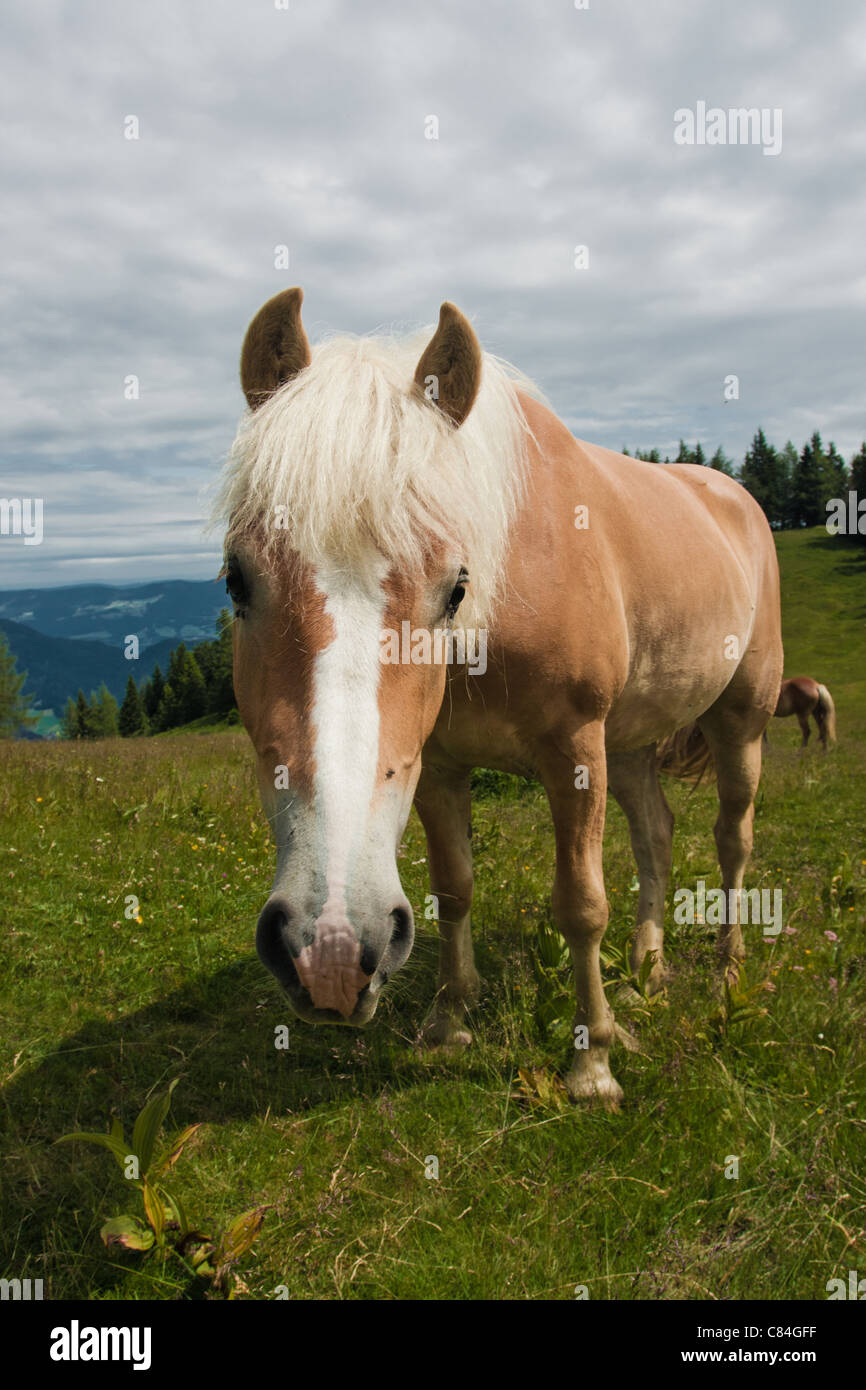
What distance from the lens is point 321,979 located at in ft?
6.15

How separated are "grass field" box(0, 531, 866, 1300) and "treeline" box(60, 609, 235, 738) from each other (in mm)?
62275

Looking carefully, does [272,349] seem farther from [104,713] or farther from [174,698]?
[104,713]

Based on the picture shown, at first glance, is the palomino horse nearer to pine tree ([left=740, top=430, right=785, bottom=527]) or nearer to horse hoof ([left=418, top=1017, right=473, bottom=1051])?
horse hoof ([left=418, top=1017, right=473, bottom=1051])

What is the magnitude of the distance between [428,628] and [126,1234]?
2.13m

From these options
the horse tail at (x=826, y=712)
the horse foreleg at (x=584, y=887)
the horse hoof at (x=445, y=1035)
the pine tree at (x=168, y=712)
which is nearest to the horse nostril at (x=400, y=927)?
the horse foreleg at (x=584, y=887)

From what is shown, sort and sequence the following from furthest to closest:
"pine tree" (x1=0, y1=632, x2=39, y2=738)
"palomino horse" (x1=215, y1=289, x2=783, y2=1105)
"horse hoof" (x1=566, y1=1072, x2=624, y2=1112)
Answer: "pine tree" (x1=0, y1=632, x2=39, y2=738), "horse hoof" (x1=566, y1=1072, x2=624, y2=1112), "palomino horse" (x1=215, y1=289, x2=783, y2=1105)

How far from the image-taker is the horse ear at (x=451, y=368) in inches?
99.7

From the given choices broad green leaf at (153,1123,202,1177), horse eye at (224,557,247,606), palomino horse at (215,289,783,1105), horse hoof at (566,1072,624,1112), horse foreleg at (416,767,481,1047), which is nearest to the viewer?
palomino horse at (215,289,783,1105)

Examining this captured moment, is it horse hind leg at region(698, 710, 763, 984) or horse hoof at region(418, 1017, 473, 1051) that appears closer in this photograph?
horse hoof at region(418, 1017, 473, 1051)

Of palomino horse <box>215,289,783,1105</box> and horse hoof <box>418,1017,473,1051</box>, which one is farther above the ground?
palomino horse <box>215,289,783,1105</box>

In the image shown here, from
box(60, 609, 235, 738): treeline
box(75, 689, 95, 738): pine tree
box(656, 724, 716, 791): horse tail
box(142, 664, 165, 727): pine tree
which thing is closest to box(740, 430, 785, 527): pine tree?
box(60, 609, 235, 738): treeline

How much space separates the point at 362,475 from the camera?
2258 millimetres

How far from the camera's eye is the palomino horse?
78.0 inches

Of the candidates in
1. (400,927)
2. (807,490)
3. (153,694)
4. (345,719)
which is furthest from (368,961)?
(807,490)
